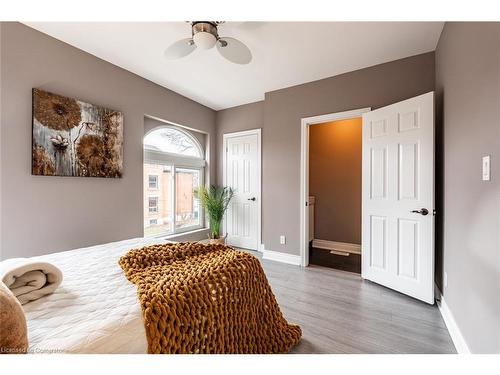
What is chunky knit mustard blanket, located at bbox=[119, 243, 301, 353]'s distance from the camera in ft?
2.88

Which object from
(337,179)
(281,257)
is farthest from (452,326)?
(337,179)

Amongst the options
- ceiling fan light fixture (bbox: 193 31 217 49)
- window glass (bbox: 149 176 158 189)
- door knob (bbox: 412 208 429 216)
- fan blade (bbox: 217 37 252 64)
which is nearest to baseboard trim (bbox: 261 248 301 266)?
door knob (bbox: 412 208 429 216)

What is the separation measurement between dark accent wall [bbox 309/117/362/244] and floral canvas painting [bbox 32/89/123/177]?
3231 mm

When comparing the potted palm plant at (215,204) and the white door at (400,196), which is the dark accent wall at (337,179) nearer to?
the white door at (400,196)

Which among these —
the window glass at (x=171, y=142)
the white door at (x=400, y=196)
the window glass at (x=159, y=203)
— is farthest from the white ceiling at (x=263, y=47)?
the window glass at (x=159, y=203)

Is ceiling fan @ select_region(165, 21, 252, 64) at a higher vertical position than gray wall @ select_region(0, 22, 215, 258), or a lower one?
higher

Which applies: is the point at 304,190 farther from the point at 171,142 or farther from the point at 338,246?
the point at 171,142

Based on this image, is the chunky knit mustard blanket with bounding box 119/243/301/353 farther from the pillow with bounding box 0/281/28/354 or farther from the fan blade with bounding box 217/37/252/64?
the fan blade with bounding box 217/37/252/64

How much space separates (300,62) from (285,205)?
1845 mm

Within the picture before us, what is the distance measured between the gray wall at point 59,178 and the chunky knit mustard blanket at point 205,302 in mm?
1395

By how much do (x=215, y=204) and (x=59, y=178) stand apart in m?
2.09

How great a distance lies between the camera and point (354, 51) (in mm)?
2316

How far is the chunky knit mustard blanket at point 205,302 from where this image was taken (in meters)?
0.88
